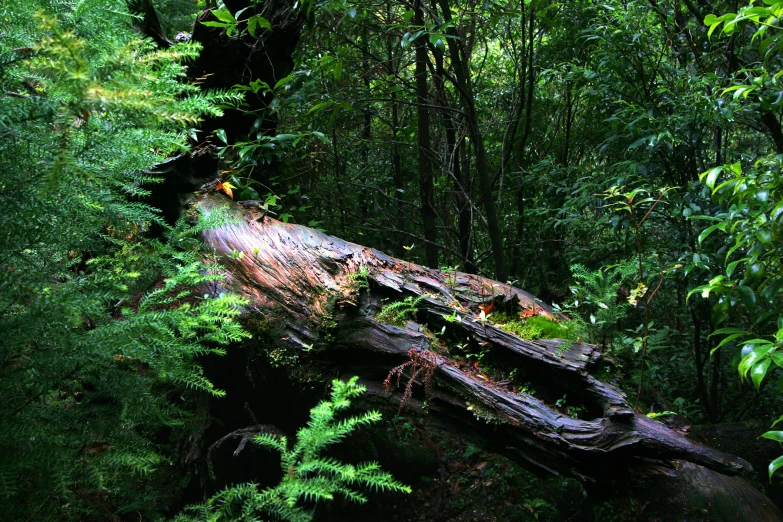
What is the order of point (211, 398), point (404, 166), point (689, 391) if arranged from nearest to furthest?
point (211, 398) → point (689, 391) → point (404, 166)

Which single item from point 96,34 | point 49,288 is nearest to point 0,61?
point 96,34

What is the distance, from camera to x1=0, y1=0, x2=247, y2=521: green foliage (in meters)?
1.40

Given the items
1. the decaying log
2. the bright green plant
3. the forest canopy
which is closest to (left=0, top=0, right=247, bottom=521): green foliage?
the forest canopy

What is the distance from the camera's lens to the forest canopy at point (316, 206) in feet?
5.27

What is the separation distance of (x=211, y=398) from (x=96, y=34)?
226 cm

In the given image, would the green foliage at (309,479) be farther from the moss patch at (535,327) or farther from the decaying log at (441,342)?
the moss patch at (535,327)

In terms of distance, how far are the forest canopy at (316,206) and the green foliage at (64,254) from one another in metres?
0.01

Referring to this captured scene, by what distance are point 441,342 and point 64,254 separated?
5.91 feet

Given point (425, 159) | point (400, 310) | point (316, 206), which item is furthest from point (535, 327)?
point (316, 206)

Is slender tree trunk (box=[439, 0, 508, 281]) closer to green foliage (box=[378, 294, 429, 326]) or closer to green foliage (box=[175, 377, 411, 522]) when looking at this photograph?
green foliage (box=[378, 294, 429, 326])

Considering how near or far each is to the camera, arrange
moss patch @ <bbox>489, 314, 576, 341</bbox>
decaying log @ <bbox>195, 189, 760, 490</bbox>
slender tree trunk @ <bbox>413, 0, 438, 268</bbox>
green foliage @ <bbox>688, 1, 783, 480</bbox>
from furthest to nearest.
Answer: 1. slender tree trunk @ <bbox>413, 0, 438, 268</bbox>
2. moss patch @ <bbox>489, 314, 576, 341</bbox>
3. decaying log @ <bbox>195, 189, 760, 490</bbox>
4. green foliage @ <bbox>688, 1, 783, 480</bbox>

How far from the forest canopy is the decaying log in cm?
11

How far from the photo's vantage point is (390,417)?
3.71 m

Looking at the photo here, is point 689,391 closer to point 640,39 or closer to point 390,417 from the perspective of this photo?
point 390,417
